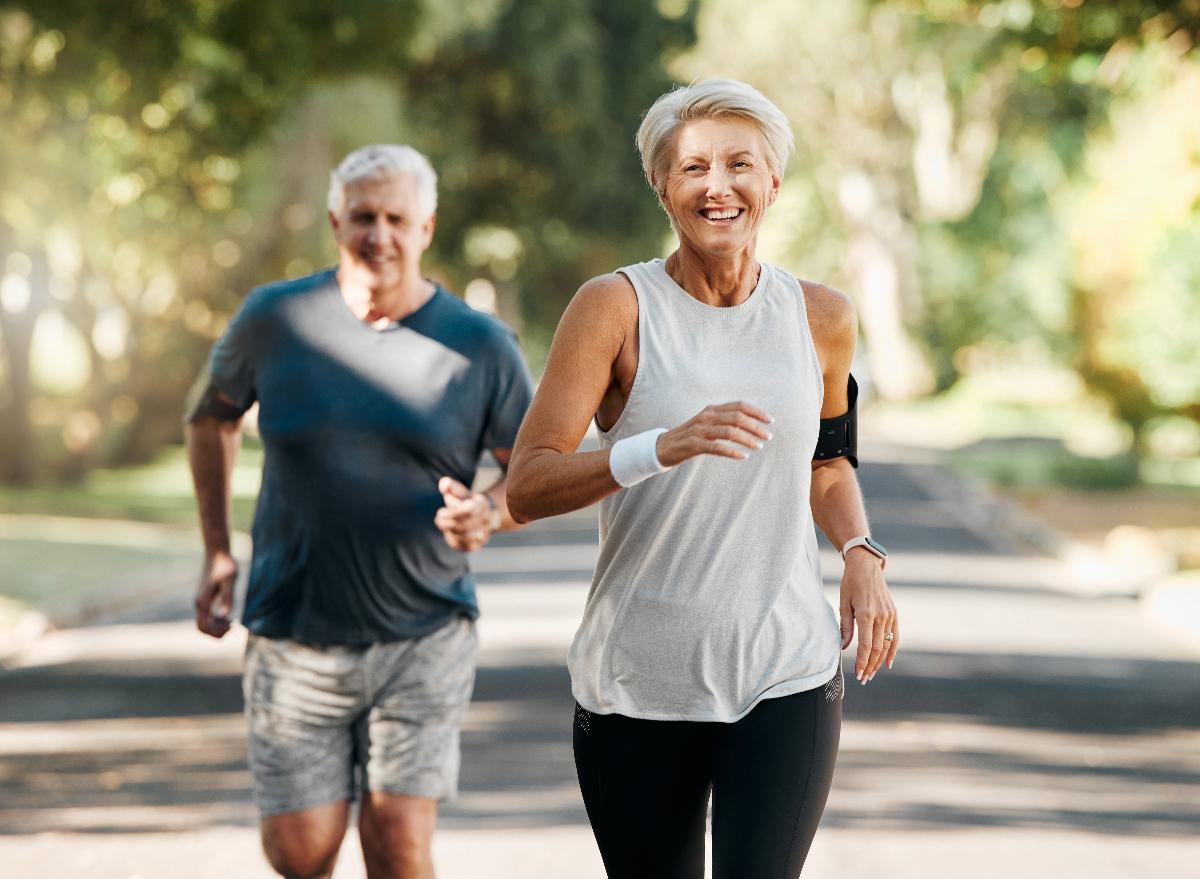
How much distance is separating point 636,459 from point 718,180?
0.59m

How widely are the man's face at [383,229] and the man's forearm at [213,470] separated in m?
0.58

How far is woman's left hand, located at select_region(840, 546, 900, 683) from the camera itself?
10.8 ft

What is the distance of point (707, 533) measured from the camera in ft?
10.1

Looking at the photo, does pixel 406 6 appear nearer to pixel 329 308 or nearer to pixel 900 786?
pixel 900 786

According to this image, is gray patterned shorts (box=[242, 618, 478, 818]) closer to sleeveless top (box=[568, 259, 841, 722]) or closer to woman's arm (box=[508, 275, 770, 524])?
sleeveless top (box=[568, 259, 841, 722])

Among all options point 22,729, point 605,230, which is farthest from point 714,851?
point 605,230

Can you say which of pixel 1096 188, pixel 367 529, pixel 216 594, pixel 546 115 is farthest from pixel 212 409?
pixel 546 115

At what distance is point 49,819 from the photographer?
267 inches

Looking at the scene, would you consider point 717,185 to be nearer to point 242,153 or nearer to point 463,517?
point 463,517

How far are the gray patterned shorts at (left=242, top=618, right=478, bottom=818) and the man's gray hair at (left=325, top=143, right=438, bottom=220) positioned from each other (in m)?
1.09

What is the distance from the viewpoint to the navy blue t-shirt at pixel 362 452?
4.03m

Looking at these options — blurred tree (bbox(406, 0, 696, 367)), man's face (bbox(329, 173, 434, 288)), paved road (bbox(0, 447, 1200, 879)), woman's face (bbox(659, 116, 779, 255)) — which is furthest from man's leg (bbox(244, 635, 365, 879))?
blurred tree (bbox(406, 0, 696, 367))

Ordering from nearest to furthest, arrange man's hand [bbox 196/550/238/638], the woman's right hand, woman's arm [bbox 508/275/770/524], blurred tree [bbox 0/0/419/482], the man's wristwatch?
the woman's right hand, woman's arm [bbox 508/275/770/524], the man's wristwatch, man's hand [bbox 196/550/238/638], blurred tree [bbox 0/0/419/482]

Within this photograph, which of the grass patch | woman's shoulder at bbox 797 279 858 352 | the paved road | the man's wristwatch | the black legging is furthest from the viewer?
the grass patch
